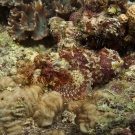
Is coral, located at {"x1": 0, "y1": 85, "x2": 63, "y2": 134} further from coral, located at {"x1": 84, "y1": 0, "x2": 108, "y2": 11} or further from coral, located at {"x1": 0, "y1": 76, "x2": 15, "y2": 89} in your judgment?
coral, located at {"x1": 84, "y1": 0, "x2": 108, "y2": 11}

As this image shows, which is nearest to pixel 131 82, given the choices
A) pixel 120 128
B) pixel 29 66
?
pixel 120 128

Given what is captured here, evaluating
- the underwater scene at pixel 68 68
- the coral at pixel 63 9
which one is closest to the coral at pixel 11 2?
the underwater scene at pixel 68 68

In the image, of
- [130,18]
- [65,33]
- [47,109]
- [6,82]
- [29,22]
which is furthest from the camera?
[29,22]

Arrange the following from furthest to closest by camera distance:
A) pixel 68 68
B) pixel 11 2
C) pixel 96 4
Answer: pixel 11 2
pixel 96 4
pixel 68 68

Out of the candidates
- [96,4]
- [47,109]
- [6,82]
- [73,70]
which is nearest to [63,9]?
[96,4]

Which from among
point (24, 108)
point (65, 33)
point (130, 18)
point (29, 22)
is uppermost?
point (130, 18)

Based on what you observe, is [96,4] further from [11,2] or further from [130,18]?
[11,2]

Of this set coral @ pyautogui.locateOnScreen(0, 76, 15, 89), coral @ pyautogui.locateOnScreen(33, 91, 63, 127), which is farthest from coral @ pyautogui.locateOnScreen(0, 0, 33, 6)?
coral @ pyautogui.locateOnScreen(33, 91, 63, 127)

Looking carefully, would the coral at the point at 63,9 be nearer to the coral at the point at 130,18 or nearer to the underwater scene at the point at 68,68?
the underwater scene at the point at 68,68

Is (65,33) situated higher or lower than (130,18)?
lower
